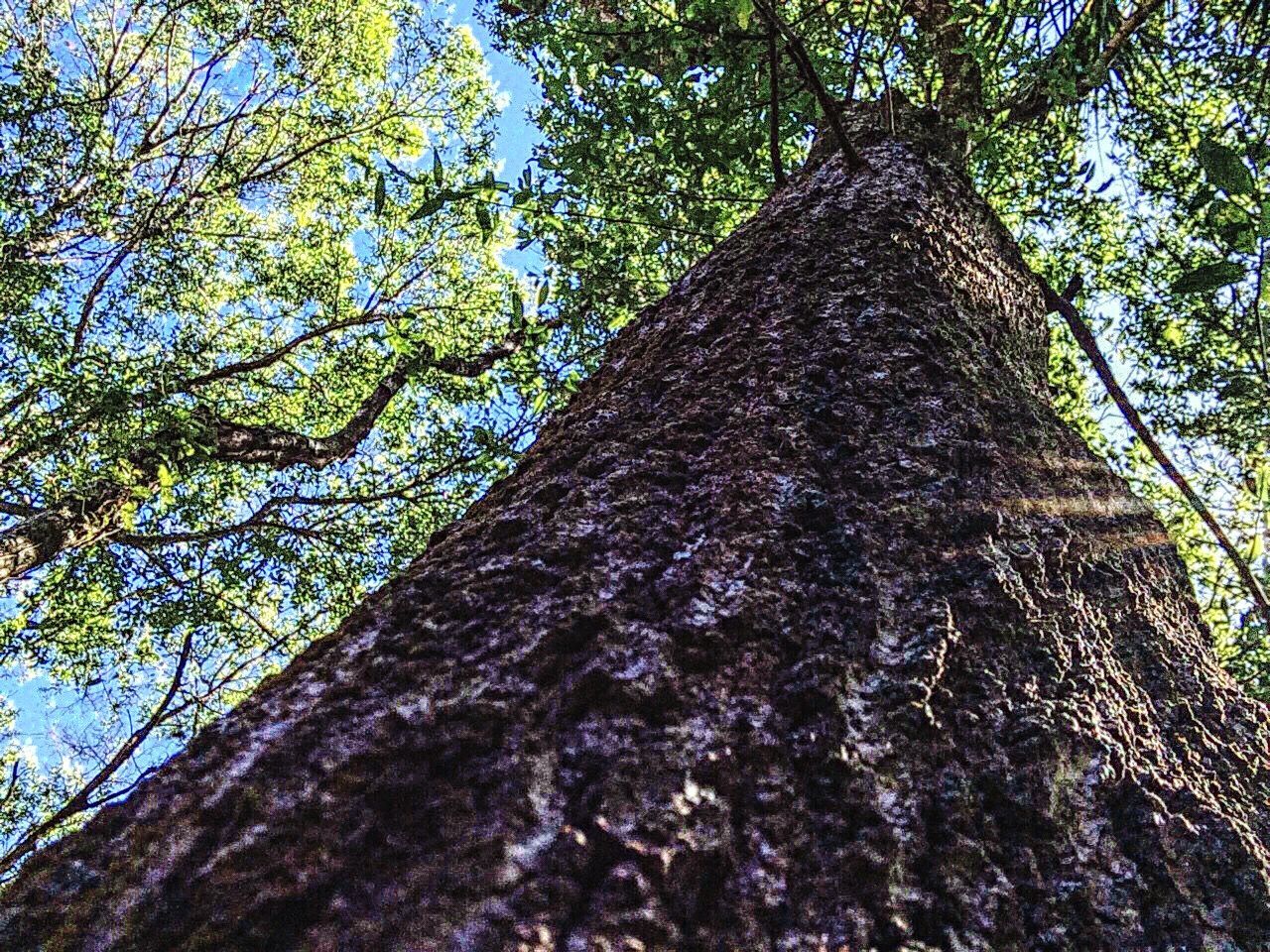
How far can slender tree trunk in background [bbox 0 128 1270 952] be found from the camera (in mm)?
729

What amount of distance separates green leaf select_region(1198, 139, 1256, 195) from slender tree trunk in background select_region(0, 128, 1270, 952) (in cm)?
77

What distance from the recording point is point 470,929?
2.18ft

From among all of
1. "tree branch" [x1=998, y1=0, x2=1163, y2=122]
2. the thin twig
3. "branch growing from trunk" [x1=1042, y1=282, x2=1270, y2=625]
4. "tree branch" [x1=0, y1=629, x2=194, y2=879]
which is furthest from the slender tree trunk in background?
"tree branch" [x1=0, y1=629, x2=194, y2=879]

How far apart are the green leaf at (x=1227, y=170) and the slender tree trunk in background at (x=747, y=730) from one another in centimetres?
77

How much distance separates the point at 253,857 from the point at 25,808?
10.5 meters

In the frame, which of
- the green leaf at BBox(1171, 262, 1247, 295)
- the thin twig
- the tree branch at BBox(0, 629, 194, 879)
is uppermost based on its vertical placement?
the thin twig

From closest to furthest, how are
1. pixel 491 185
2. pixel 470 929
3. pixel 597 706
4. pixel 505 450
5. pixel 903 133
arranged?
pixel 470 929 < pixel 597 706 < pixel 491 185 < pixel 903 133 < pixel 505 450

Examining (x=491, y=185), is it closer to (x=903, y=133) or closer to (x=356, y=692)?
(x=903, y=133)

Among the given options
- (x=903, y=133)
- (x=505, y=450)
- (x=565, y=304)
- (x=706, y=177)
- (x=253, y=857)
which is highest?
(x=706, y=177)

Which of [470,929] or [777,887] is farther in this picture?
[777,887]

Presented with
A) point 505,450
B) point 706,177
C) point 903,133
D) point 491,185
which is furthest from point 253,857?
point 706,177

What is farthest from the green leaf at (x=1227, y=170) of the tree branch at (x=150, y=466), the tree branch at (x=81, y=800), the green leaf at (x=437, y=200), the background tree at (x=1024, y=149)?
the tree branch at (x=81, y=800)

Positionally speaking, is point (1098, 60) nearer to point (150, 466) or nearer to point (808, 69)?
point (808, 69)

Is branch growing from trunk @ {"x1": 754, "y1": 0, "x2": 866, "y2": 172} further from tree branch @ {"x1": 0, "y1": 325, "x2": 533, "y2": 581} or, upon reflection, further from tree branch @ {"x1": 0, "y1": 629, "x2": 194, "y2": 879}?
tree branch @ {"x1": 0, "y1": 629, "x2": 194, "y2": 879}
